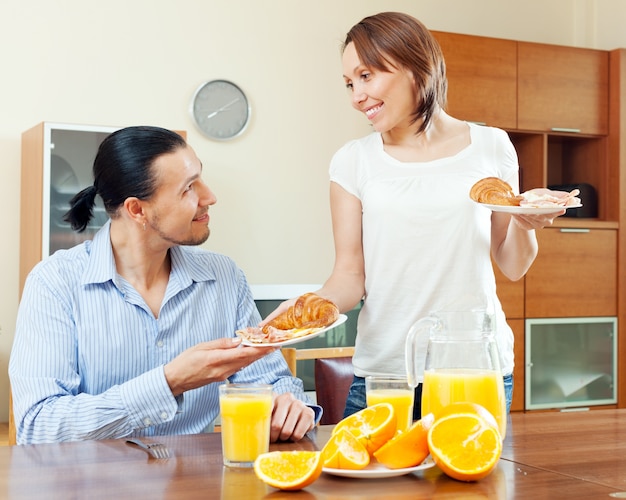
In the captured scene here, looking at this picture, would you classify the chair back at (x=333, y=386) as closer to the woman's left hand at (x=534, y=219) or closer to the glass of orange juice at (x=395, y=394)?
the woman's left hand at (x=534, y=219)

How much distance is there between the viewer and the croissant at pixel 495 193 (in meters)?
1.58

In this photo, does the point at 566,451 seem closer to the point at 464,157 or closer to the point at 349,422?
the point at 349,422

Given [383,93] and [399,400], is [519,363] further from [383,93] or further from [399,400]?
[399,400]

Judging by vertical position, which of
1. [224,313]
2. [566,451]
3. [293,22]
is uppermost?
[293,22]

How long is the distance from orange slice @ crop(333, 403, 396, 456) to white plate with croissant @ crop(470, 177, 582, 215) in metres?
0.50

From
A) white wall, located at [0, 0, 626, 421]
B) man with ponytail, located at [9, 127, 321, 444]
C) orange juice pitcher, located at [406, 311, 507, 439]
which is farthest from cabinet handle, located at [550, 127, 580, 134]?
orange juice pitcher, located at [406, 311, 507, 439]

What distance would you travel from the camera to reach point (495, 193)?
158 cm

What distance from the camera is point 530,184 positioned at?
189 inches

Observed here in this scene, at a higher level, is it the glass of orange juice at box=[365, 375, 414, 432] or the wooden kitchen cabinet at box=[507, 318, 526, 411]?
the glass of orange juice at box=[365, 375, 414, 432]

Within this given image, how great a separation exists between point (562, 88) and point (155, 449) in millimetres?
3952

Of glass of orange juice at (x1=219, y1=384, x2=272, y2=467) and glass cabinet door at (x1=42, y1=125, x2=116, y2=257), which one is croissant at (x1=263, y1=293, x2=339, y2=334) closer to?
glass of orange juice at (x1=219, y1=384, x2=272, y2=467)

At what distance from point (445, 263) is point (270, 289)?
7.24ft

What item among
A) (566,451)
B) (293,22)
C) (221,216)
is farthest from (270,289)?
(566,451)

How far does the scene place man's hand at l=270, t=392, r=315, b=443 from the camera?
4.71 feet
